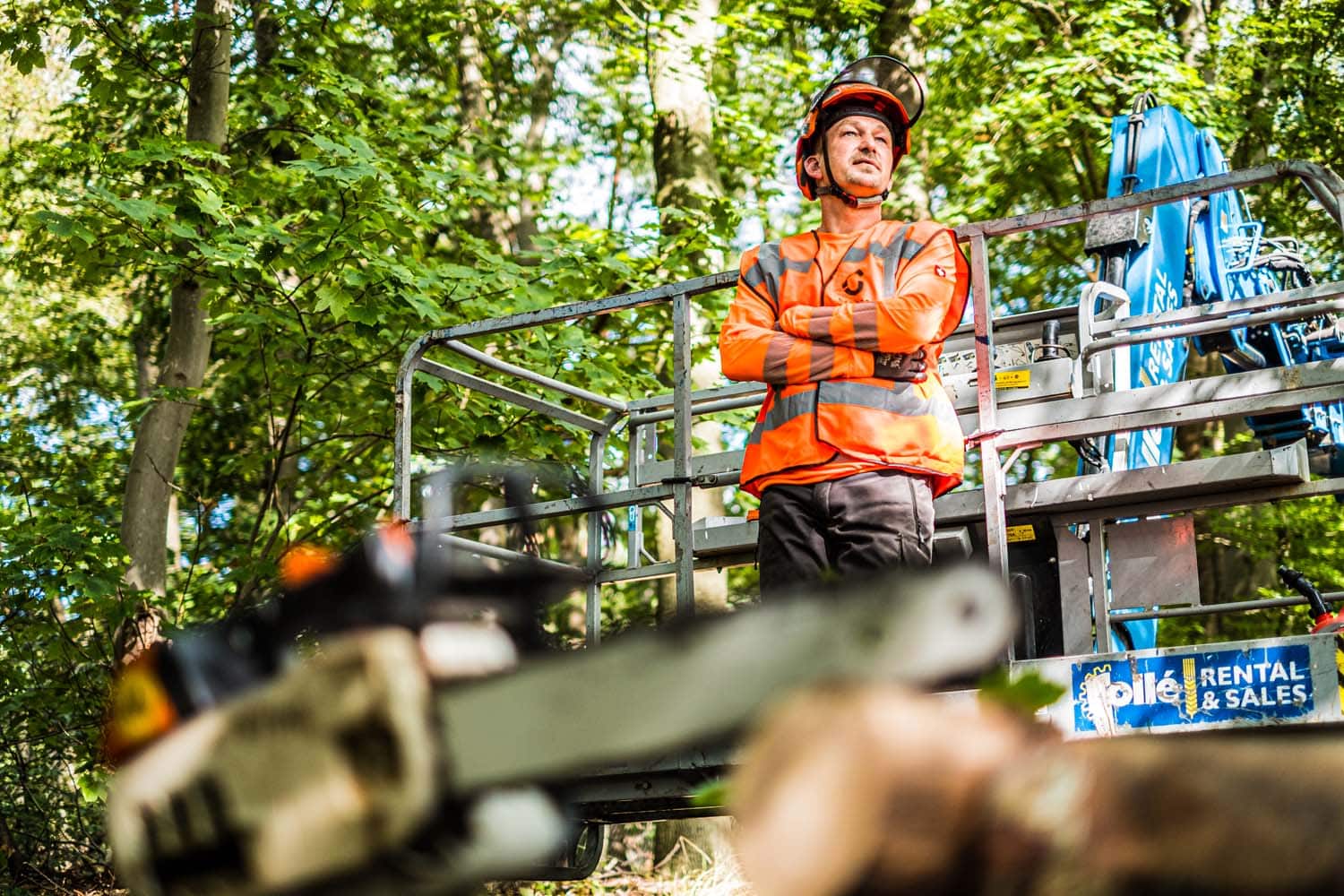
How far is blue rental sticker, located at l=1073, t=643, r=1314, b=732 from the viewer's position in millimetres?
3648

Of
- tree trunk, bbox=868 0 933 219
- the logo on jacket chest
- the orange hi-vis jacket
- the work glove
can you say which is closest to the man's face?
the orange hi-vis jacket

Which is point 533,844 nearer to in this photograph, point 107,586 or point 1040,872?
point 1040,872

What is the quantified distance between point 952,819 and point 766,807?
159 mm

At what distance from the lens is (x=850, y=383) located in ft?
12.9

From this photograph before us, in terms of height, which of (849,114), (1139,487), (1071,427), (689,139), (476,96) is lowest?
(1139,487)

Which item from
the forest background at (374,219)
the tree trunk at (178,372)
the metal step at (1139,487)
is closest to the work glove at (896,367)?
the metal step at (1139,487)

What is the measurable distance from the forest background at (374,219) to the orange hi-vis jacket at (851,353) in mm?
1629

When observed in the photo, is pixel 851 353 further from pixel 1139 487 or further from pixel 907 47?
pixel 907 47

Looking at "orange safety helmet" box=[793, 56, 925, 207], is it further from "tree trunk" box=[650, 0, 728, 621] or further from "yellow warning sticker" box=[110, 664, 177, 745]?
"tree trunk" box=[650, 0, 728, 621]

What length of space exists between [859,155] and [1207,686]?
5.72 ft

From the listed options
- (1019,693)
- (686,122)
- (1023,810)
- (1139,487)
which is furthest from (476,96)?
(1023,810)

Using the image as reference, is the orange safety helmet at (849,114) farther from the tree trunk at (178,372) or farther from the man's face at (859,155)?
the tree trunk at (178,372)

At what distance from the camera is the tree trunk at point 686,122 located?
10.6 metres

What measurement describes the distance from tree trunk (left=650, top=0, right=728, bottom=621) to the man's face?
237 inches
